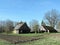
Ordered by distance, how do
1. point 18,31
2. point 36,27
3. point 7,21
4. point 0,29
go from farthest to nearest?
point 7,21
point 0,29
point 18,31
point 36,27

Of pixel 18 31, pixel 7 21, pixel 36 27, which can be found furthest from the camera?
pixel 7 21

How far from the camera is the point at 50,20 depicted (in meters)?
82.3

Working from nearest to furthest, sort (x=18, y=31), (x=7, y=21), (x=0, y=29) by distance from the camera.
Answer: (x=18, y=31) < (x=0, y=29) < (x=7, y=21)

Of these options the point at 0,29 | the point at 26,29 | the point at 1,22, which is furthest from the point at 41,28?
the point at 1,22

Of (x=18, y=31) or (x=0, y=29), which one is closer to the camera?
(x=18, y=31)

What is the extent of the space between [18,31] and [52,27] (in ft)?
62.8

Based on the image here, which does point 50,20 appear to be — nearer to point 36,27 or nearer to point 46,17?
point 46,17

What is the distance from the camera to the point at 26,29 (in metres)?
81.4

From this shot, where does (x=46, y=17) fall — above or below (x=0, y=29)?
above

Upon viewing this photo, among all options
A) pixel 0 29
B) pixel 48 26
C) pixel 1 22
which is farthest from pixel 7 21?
pixel 48 26

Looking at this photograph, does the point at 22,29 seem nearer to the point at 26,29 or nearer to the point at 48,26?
the point at 26,29

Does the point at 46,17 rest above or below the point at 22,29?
above

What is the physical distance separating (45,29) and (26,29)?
11.1 metres

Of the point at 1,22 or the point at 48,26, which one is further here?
the point at 1,22
